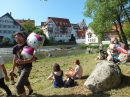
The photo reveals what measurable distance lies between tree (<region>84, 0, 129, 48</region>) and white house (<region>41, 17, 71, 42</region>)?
7486 cm

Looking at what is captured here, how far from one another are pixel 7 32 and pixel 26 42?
275 feet

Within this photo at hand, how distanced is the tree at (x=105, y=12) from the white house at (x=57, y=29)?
246 ft

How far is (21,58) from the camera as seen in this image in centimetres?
615

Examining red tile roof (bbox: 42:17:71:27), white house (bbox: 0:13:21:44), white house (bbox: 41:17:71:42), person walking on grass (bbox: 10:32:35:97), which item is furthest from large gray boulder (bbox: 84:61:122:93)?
red tile roof (bbox: 42:17:71:27)

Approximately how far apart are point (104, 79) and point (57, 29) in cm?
10517

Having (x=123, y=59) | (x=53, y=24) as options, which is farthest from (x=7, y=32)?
(x=123, y=59)

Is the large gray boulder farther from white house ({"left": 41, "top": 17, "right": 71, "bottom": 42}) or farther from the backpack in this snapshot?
white house ({"left": 41, "top": 17, "right": 71, "bottom": 42})

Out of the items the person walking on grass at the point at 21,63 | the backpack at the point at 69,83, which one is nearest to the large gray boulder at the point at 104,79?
the backpack at the point at 69,83

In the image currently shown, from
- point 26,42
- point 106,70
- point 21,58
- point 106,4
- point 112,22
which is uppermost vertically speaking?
point 106,4

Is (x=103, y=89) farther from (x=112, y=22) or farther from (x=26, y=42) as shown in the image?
(x=112, y=22)

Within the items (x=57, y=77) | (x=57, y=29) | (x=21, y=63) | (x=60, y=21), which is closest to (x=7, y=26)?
(x=57, y=29)

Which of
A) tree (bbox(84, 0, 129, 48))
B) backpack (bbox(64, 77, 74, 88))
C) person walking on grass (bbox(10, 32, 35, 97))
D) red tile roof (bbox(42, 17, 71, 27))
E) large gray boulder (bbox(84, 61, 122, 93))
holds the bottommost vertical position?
backpack (bbox(64, 77, 74, 88))

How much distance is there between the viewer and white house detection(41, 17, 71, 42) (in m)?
107

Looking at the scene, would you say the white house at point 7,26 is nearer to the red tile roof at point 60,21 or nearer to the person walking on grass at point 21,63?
the red tile roof at point 60,21
